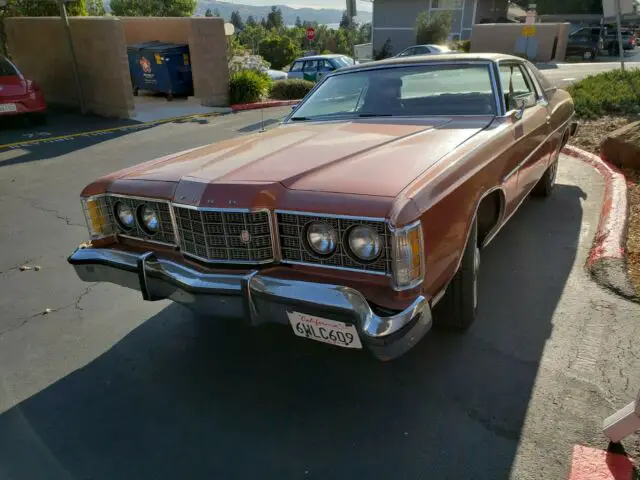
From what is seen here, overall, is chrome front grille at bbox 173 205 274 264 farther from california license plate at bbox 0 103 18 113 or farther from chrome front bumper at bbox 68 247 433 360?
california license plate at bbox 0 103 18 113

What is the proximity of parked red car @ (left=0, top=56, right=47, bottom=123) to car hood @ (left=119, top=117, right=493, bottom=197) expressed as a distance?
8957mm

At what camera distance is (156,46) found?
14.1 meters

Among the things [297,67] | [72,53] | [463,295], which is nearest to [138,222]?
[463,295]

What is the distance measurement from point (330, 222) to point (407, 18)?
135 ft

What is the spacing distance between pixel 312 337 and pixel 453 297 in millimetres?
1046

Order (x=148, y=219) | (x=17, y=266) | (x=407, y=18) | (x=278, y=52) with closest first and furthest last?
(x=148, y=219), (x=17, y=266), (x=407, y=18), (x=278, y=52)

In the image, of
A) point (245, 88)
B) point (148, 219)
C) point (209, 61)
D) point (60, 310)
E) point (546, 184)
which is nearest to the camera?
point (148, 219)

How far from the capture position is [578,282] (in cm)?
379

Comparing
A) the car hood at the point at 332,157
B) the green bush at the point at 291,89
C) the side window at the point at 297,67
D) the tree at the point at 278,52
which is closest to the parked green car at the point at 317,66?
the side window at the point at 297,67

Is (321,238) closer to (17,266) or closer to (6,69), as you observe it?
(17,266)

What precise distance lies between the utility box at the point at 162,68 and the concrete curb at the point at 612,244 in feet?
37.9

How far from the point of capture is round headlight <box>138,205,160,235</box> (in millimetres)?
2918

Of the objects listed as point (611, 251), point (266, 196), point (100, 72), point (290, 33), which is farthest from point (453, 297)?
point (290, 33)

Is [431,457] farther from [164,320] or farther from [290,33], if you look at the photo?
[290,33]
